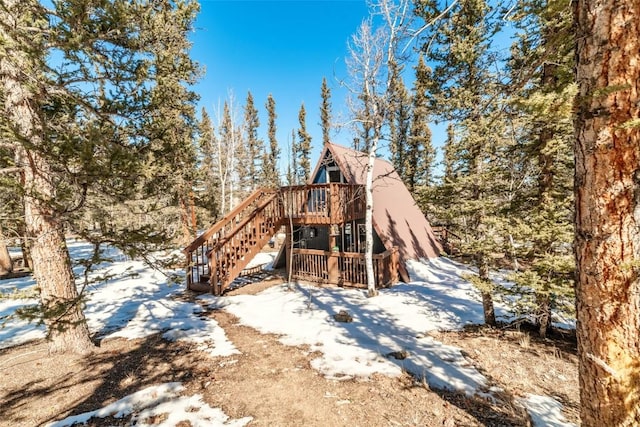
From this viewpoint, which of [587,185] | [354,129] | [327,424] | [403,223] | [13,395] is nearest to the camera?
[587,185]

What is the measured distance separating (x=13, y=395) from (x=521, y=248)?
8.50 m

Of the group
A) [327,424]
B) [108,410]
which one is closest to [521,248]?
[327,424]

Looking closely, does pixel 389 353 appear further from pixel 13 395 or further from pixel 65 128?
pixel 65 128

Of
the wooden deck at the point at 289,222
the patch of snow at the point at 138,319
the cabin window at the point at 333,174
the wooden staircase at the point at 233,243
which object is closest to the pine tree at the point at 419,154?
the cabin window at the point at 333,174

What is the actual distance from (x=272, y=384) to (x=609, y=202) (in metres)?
4.33

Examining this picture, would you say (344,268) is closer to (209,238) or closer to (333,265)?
(333,265)

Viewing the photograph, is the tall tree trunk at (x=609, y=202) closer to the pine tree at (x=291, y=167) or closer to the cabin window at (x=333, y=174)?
the pine tree at (x=291, y=167)

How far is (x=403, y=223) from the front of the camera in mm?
12633

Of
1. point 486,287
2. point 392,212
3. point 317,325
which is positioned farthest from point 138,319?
point 392,212

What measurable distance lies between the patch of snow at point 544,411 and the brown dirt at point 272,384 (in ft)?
0.42

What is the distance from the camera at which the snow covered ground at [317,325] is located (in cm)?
386

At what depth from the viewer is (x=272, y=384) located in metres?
Answer: 4.13

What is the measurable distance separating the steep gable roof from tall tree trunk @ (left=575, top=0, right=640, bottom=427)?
7822 mm

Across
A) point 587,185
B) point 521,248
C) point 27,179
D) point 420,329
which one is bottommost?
point 420,329
